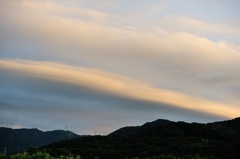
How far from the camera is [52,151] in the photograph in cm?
3859

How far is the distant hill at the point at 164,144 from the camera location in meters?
52.4

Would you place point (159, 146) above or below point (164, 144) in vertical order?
below

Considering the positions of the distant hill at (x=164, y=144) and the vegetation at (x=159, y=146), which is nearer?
Answer: the vegetation at (x=159, y=146)

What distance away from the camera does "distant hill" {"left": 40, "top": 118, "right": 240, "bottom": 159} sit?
5241 cm

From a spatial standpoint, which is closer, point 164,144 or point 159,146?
point 159,146

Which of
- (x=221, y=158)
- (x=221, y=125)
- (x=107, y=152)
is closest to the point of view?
(x=221, y=158)

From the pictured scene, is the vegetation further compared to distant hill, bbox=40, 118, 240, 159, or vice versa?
distant hill, bbox=40, 118, 240, 159

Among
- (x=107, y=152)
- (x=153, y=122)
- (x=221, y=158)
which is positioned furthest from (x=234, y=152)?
(x=153, y=122)

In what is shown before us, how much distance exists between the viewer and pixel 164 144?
6706 cm

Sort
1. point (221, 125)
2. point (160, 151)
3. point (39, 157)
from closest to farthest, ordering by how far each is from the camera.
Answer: point (39, 157) → point (160, 151) → point (221, 125)

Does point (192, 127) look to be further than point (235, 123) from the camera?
No

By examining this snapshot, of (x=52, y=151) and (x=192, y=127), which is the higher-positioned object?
(x=192, y=127)

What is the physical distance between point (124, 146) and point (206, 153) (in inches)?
881

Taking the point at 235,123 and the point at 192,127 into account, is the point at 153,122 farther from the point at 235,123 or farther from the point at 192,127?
the point at 192,127
